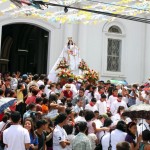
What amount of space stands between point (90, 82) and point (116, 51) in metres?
7.49

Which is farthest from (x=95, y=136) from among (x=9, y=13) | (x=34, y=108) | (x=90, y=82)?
(x=9, y=13)

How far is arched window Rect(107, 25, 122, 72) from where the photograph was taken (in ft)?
84.3

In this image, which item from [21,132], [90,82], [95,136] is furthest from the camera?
[90,82]

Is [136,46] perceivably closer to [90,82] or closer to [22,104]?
[90,82]

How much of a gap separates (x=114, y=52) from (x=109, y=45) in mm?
562

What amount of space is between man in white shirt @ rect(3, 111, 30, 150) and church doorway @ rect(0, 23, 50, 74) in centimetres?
1852

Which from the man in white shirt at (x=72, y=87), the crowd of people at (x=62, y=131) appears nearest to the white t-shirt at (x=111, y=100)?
the man in white shirt at (x=72, y=87)

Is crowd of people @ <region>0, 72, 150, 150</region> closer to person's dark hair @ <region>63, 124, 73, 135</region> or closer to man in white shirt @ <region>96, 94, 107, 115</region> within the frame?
person's dark hair @ <region>63, 124, 73, 135</region>

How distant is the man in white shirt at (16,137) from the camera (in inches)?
344

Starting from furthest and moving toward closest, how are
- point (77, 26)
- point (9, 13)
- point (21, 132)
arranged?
point (77, 26) → point (9, 13) → point (21, 132)

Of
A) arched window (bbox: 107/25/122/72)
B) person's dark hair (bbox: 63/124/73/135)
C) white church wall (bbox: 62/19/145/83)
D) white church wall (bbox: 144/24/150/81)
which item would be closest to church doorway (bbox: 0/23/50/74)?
white church wall (bbox: 62/19/145/83)

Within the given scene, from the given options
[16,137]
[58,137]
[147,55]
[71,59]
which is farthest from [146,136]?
[147,55]

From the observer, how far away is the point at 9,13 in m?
22.9

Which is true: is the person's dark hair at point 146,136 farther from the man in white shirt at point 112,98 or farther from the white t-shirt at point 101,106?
the man in white shirt at point 112,98
